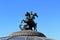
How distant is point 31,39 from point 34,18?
3537 mm

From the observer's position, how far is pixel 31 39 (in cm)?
2833

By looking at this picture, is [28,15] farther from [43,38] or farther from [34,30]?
[43,38]

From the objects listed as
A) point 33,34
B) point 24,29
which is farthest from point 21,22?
point 33,34

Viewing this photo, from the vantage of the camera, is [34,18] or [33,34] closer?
[33,34]

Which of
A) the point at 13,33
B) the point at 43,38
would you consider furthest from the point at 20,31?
the point at 43,38

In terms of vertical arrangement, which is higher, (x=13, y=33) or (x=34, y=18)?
(x=34, y=18)

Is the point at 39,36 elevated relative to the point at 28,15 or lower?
lower

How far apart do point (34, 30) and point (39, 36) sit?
1872 millimetres

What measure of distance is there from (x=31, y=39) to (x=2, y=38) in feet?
8.80

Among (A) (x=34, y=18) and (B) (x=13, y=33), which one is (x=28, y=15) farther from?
(B) (x=13, y=33)

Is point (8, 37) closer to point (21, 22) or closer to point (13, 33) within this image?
point (13, 33)

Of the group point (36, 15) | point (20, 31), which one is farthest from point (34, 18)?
point (20, 31)

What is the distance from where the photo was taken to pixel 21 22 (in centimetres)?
3086

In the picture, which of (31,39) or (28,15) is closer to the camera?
(31,39)
